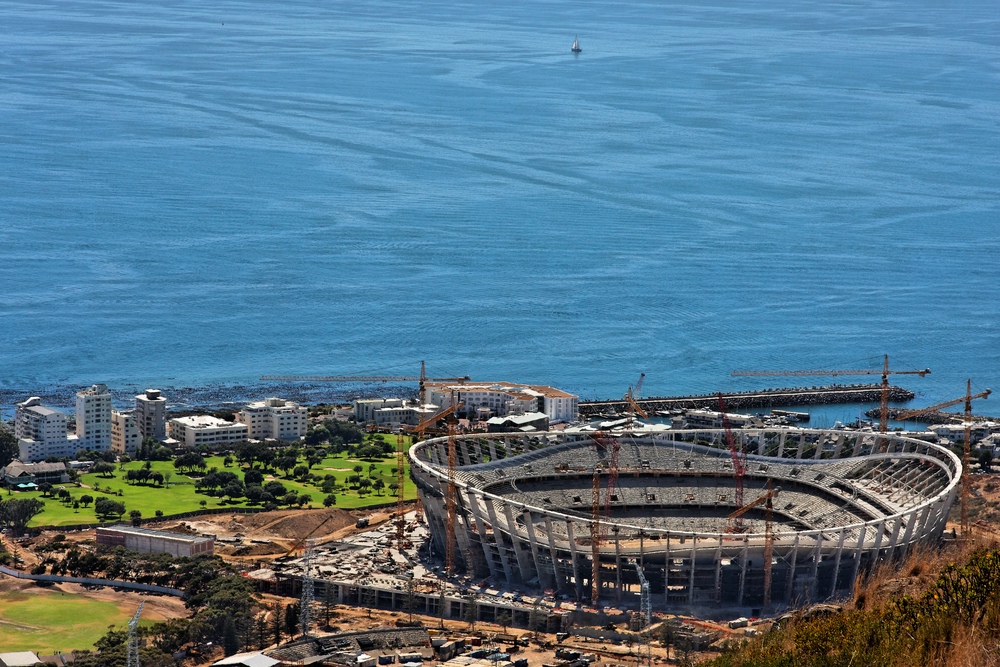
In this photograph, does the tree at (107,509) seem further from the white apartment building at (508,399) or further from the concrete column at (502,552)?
the white apartment building at (508,399)

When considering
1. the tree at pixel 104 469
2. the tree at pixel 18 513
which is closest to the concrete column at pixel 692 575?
the tree at pixel 18 513

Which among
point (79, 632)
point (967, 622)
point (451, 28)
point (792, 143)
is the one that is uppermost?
point (451, 28)

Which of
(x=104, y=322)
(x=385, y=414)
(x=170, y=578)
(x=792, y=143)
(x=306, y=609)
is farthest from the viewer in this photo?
(x=792, y=143)

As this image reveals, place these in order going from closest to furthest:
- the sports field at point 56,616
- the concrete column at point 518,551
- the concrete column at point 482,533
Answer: the sports field at point 56,616
the concrete column at point 518,551
the concrete column at point 482,533

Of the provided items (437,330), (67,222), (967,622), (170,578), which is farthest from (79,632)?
(67,222)

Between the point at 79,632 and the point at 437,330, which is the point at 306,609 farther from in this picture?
the point at 437,330

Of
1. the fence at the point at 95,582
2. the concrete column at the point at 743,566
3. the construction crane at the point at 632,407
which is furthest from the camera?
the construction crane at the point at 632,407

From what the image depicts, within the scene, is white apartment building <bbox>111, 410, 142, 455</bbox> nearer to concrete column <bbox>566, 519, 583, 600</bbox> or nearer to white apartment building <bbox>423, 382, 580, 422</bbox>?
white apartment building <bbox>423, 382, 580, 422</bbox>
